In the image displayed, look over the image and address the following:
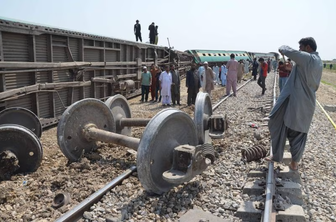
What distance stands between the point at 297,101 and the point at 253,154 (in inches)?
49.1

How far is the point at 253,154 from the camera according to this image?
4.78 meters

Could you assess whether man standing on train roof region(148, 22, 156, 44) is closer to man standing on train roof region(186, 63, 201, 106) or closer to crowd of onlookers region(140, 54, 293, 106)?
crowd of onlookers region(140, 54, 293, 106)

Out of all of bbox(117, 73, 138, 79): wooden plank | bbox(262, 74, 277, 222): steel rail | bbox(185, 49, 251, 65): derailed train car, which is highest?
bbox(185, 49, 251, 65): derailed train car

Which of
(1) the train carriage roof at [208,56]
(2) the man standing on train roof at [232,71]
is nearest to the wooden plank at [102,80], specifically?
(2) the man standing on train roof at [232,71]

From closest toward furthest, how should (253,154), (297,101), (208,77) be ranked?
(297,101) < (253,154) < (208,77)

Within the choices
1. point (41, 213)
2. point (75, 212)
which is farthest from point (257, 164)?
point (41, 213)

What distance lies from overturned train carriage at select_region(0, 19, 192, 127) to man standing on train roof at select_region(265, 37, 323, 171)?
5374 millimetres

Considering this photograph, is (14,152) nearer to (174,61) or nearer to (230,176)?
(230,176)

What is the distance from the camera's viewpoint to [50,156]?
565cm

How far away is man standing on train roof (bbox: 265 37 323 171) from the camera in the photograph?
3.77 meters

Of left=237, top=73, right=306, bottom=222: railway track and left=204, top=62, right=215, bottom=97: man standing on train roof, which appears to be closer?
left=237, top=73, right=306, bottom=222: railway track

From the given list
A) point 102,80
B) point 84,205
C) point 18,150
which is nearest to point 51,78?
point 102,80

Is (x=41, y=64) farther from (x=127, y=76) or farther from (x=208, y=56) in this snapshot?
(x=208, y=56)

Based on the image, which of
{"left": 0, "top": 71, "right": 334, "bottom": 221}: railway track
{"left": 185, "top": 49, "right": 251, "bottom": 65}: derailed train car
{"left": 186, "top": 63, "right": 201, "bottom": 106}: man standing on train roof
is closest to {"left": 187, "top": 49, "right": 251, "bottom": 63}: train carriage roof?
{"left": 185, "top": 49, "right": 251, "bottom": 65}: derailed train car
